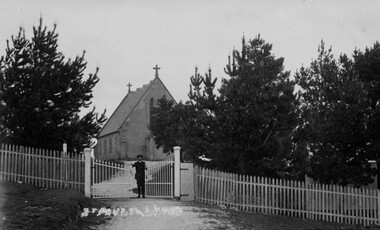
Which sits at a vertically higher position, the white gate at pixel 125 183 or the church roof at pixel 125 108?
the church roof at pixel 125 108

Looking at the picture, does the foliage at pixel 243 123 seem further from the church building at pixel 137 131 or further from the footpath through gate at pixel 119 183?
the church building at pixel 137 131

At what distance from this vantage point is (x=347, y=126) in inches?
827

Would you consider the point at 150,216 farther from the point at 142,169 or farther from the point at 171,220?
the point at 142,169

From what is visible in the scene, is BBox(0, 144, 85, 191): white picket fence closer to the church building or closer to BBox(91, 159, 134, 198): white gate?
BBox(91, 159, 134, 198): white gate

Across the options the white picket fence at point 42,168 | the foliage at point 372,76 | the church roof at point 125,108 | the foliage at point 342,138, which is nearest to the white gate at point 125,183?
the white picket fence at point 42,168

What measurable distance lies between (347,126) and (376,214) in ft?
11.8

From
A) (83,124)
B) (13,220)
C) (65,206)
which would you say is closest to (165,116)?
(83,124)

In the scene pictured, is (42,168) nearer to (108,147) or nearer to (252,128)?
(252,128)

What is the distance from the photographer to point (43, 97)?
70.3ft

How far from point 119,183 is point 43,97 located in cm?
498

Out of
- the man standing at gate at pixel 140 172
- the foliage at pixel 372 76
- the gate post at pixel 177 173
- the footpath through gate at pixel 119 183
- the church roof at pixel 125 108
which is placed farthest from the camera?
the church roof at pixel 125 108

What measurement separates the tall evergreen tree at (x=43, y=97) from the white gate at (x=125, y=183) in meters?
2.67

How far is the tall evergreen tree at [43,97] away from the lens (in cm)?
2120

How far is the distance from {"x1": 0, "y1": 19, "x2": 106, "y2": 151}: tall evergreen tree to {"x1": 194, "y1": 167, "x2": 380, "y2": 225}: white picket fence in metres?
5.98
